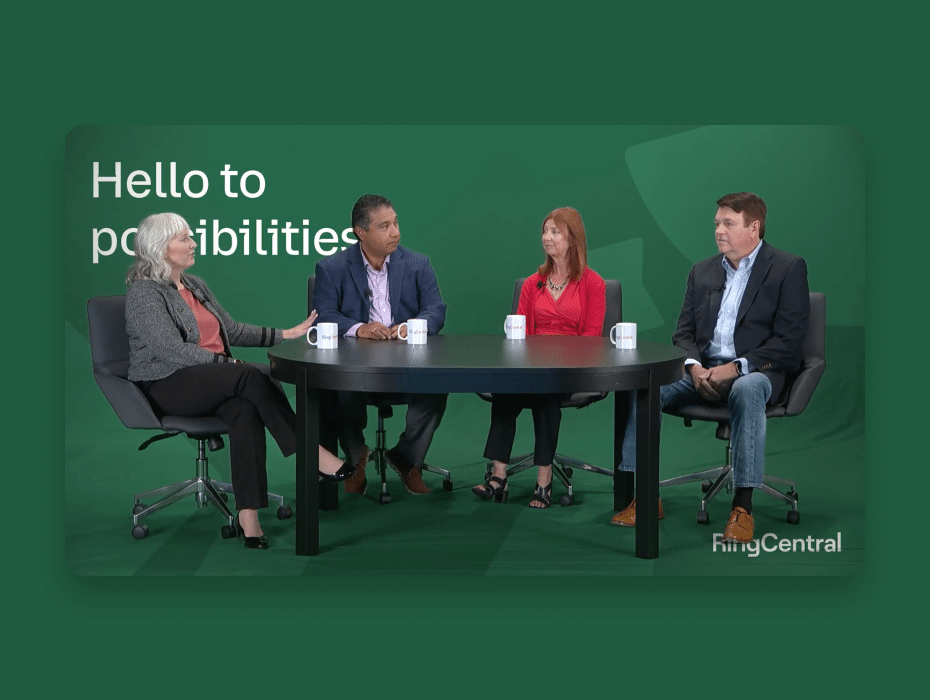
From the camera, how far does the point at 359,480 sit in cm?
648

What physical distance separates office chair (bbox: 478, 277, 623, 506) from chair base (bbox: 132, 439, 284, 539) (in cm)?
140

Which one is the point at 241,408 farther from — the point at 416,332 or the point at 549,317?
the point at 549,317

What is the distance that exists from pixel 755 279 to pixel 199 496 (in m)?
2.96

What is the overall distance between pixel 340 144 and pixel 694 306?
3.01 m

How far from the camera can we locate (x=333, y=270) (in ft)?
20.5

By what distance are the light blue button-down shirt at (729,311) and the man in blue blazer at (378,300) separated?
147cm

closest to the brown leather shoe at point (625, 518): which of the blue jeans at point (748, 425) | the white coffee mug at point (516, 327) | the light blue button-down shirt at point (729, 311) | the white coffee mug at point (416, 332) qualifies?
the blue jeans at point (748, 425)

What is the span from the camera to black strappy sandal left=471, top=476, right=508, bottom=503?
6.18 metres

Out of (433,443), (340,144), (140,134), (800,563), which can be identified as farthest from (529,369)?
(140,134)

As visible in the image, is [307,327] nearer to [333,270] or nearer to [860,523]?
[333,270]

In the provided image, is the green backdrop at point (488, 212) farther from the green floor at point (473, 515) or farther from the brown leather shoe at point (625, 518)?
the brown leather shoe at point (625, 518)

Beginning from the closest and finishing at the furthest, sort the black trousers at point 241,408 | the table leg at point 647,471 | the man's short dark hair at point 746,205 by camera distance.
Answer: the table leg at point 647,471 < the black trousers at point 241,408 < the man's short dark hair at point 746,205

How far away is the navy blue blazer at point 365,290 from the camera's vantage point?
20.4 ft

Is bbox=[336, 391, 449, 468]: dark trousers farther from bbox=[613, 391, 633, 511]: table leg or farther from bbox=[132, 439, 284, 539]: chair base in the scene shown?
bbox=[613, 391, 633, 511]: table leg
